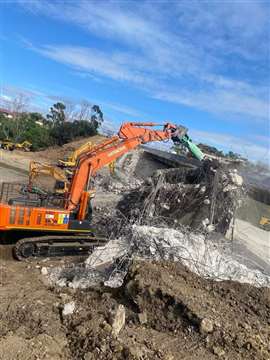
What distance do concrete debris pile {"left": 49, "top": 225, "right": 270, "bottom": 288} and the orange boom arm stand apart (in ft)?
6.03

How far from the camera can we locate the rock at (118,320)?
567 cm

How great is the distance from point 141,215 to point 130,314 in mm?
6180

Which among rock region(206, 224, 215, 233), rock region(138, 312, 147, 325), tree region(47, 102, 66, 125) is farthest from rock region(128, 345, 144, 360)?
tree region(47, 102, 66, 125)

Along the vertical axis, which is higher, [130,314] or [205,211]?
[205,211]

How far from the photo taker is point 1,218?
9.38m

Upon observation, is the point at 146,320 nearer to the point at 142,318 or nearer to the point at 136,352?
the point at 142,318

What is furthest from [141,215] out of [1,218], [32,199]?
[1,218]

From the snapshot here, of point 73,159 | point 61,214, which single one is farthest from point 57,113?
point 61,214

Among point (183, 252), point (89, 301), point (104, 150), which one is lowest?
point (89, 301)

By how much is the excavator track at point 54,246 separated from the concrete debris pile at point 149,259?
926 millimetres

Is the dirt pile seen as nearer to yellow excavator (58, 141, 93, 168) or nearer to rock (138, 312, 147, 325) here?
rock (138, 312, 147, 325)

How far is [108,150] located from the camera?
36.3ft

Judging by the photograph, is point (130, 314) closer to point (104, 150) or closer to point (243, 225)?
point (104, 150)

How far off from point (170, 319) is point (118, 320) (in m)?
0.84
